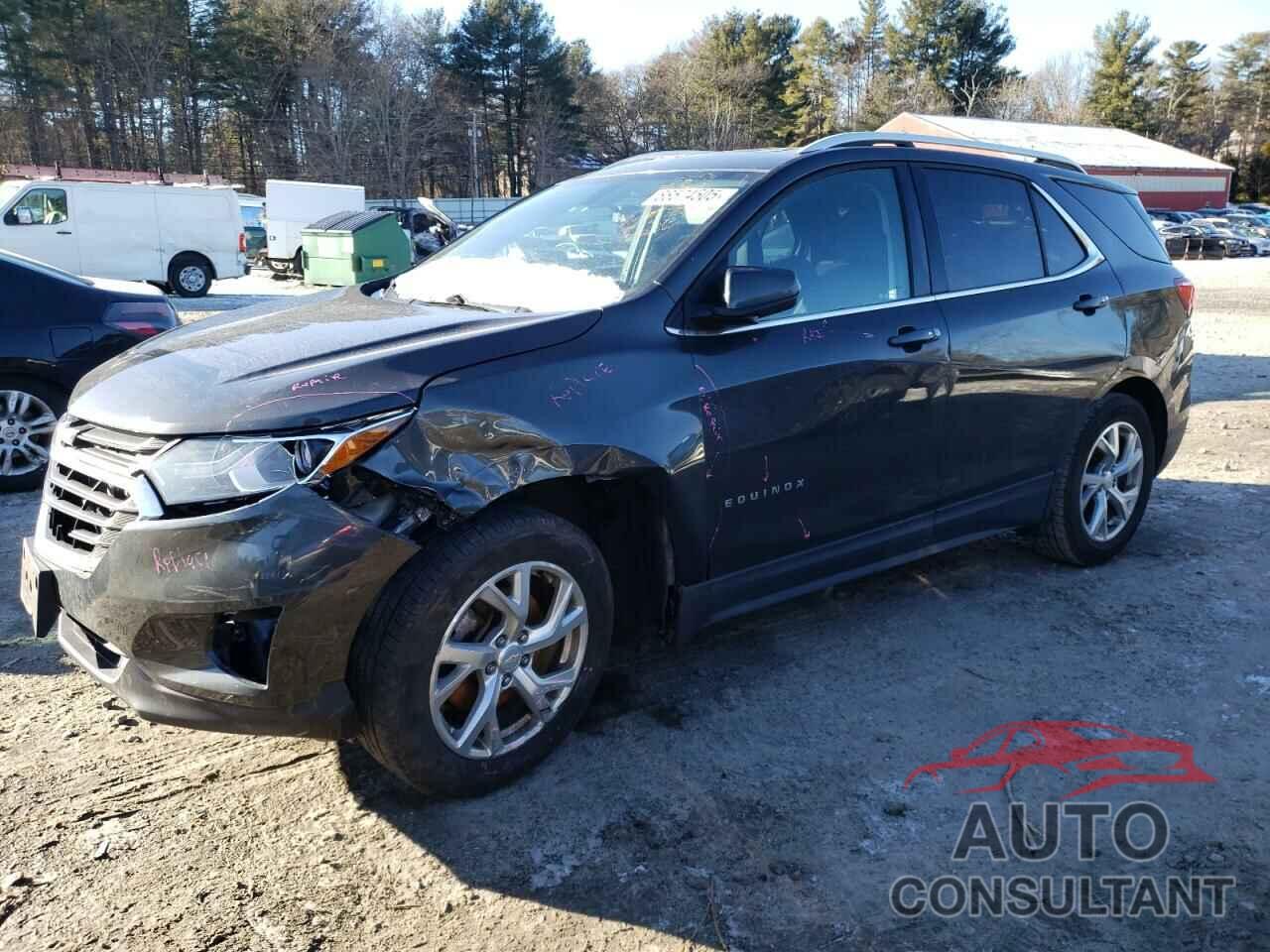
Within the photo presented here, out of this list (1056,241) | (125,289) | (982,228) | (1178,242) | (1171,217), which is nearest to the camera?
(982,228)

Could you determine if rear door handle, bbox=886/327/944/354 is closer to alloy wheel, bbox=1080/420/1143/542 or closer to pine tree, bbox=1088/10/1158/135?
alloy wheel, bbox=1080/420/1143/542

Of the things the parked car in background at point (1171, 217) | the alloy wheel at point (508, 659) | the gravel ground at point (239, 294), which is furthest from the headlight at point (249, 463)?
the parked car in background at point (1171, 217)

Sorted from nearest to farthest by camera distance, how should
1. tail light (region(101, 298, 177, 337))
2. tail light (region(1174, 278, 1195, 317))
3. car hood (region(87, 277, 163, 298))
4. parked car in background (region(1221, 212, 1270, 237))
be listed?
tail light (region(1174, 278, 1195, 317)) < tail light (region(101, 298, 177, 337)) < car hood (region(87, 277, 163, 298)) < parked car in background (region(1221, 212, 1270, 237))

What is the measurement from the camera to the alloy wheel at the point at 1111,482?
4.71 metres

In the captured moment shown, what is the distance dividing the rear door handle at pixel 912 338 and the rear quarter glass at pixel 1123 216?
1426 mm

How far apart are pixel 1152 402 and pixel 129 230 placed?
20.1 meters

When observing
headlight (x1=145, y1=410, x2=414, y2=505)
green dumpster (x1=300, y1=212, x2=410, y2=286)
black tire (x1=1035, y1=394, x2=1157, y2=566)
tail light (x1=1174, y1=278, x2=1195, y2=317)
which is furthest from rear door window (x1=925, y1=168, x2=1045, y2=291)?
green dumpster (x1=300, y1=212, x2=410, y2=286)

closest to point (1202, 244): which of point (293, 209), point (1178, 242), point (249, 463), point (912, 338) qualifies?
point (1178, 242)

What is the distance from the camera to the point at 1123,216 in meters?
4.92

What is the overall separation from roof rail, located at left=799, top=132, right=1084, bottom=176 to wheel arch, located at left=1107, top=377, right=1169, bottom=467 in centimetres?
104

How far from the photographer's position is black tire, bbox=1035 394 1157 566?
4.58m

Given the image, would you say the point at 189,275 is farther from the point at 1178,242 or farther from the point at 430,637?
the point at 1178,242

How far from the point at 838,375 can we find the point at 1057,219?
179 centimetres

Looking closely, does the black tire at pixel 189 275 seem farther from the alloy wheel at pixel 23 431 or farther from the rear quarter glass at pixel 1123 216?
the rear quarter glass at pixel 1123 216
